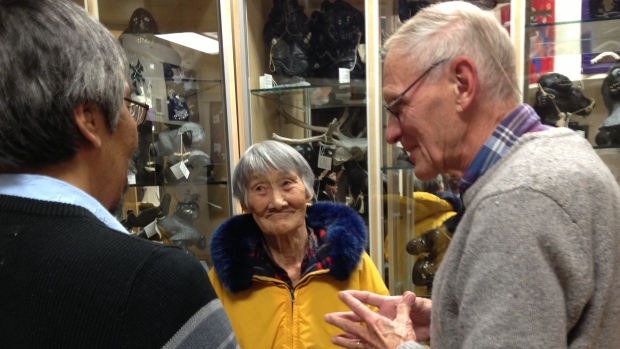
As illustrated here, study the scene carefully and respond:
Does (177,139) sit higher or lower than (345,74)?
lower

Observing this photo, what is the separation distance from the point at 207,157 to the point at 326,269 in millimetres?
963

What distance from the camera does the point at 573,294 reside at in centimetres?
66

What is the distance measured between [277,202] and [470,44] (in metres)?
0.89

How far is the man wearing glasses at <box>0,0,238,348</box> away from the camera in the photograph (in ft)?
1.97

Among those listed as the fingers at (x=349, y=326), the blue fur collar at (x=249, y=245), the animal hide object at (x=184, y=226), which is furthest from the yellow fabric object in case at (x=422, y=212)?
the fingers at (x=349, y=326)

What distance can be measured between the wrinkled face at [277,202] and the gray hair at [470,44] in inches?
32.1

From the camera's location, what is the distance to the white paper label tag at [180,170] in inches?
89.5

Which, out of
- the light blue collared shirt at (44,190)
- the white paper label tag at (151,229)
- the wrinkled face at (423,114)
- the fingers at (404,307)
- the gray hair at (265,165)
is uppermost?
the wrinkled face at (423,114)

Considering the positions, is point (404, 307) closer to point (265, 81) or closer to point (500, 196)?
point (500, 196)

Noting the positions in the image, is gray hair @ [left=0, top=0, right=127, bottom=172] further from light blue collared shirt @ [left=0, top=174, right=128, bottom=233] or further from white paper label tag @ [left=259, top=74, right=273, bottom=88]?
white paper label tag @ [left=259, top=74, right=273, bottom=88]

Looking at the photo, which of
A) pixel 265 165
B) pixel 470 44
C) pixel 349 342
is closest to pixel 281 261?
pixel 265 165

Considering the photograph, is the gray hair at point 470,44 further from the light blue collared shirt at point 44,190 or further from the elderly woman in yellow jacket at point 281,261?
the elderly woman in yellow jacket at point 281,261

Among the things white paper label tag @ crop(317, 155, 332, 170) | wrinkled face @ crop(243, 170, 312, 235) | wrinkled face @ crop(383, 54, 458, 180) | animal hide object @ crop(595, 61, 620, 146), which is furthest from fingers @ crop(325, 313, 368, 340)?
animal hide object @ crop(595, 61, 620, 146)

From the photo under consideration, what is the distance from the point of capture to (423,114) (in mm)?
883
